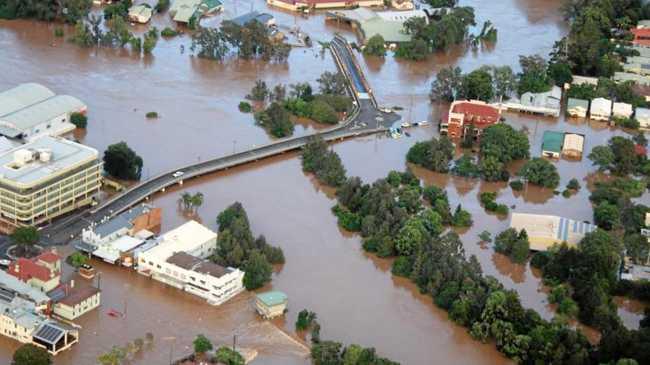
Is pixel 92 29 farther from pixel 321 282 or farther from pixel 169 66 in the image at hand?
pixel 321 282

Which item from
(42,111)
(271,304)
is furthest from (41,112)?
(271,304)

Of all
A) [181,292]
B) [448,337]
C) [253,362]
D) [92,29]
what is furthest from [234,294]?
[92,29]

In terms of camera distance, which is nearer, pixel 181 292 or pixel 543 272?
pixel 181 292

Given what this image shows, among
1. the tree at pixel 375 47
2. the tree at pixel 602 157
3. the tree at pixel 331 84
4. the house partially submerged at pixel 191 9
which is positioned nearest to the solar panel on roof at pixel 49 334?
the tree at pixel 331 84

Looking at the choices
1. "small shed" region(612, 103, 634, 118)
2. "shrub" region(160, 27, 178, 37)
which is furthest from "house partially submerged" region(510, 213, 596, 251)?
"shrub" region(160, 27, 178, 37)

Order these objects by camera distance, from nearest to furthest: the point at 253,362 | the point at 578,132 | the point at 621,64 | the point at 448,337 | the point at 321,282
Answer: the point at 253,362 < the point at 448,337 < the point at 321,282 < the point at 578,132 < the point at 621,64

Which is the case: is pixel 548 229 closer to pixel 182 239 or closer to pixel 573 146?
pixel 573 146

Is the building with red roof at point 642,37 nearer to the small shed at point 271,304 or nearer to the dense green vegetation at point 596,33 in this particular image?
the dense green vegetation at point 596,33
